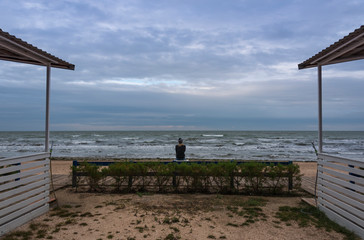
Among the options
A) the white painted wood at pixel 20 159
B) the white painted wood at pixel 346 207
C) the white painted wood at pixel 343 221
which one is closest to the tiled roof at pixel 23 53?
the white painted wood at pixel 20 159

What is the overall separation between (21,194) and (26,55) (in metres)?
2.55

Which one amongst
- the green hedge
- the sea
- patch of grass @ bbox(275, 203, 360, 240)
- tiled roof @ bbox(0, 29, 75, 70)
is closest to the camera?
tiled roof @ bbox(0, 29, 75, 70)

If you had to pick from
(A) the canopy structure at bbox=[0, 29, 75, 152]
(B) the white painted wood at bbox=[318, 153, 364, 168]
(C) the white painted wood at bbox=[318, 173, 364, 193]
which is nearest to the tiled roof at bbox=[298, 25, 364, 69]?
(B) the white painted wood at bbox=[318, 153, 364, 168]

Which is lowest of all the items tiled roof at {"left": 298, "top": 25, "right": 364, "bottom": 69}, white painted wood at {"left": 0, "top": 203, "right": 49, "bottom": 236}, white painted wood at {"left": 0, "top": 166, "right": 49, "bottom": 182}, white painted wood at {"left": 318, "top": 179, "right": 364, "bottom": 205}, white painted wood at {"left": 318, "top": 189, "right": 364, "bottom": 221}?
white painted wood at {"left": 0, "top": 203, "right": 49, "bottom": 236}

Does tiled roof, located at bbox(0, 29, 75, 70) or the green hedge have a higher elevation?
tiled roof, located at bbox(0, 29, 75, 70)

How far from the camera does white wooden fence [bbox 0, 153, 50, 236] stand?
13.4 ft

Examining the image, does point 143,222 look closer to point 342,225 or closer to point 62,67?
point 342,225

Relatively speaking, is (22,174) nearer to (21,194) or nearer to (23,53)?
(21,194)

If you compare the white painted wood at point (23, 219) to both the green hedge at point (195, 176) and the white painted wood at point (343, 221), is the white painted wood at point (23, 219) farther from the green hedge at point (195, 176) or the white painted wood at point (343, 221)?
the white painted wood at point (343, 221)

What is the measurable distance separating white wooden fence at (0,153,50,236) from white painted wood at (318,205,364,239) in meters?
5.62

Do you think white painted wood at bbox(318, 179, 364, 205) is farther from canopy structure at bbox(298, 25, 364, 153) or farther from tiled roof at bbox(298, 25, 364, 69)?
tiled roof at bbox(298, 25, 364, 69)

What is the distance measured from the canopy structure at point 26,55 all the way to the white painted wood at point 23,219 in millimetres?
1620

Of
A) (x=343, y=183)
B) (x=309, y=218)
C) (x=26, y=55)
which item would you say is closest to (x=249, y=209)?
(x=309, y=218)

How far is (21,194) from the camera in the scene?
461cm
